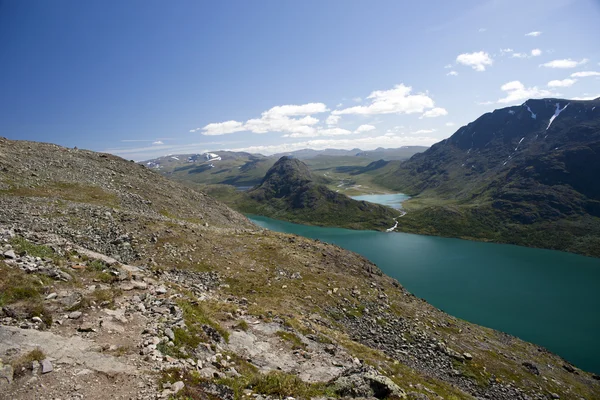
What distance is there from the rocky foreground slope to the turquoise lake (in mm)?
24171

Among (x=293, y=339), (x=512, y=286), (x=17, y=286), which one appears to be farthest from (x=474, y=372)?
(x=512, y=286)

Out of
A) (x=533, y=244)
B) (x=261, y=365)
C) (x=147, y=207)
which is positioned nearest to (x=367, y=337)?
(x=261, y=365)

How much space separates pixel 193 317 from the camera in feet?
59.5

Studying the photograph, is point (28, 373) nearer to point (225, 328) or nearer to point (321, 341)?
point (225, 328)

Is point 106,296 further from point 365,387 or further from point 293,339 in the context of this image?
point 365,387

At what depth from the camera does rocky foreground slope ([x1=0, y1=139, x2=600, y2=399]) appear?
1255 cm

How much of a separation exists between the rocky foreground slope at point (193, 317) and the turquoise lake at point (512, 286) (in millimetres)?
24171

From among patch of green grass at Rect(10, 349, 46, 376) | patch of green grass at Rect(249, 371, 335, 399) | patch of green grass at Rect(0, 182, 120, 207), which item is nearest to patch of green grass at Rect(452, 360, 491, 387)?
patch of green grass at Rect(249, 371, 335, 399)

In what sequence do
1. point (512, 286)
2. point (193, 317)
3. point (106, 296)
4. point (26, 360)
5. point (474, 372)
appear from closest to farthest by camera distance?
point (26, 360) < point (106, 296) < point (193, 317) < point (474, 372) < point (512, 286)

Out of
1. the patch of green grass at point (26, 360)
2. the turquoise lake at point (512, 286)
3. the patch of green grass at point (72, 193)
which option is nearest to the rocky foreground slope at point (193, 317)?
the patch of green grass at point (26, 360)

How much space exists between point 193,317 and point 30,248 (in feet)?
45.5

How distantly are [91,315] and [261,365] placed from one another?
386 inches

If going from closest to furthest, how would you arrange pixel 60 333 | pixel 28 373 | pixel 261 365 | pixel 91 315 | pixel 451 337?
pixel 28 373, pixel 60 333, pixel 91 315, pixel 261 365, pixel 451 337

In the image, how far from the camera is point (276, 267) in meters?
40.6
